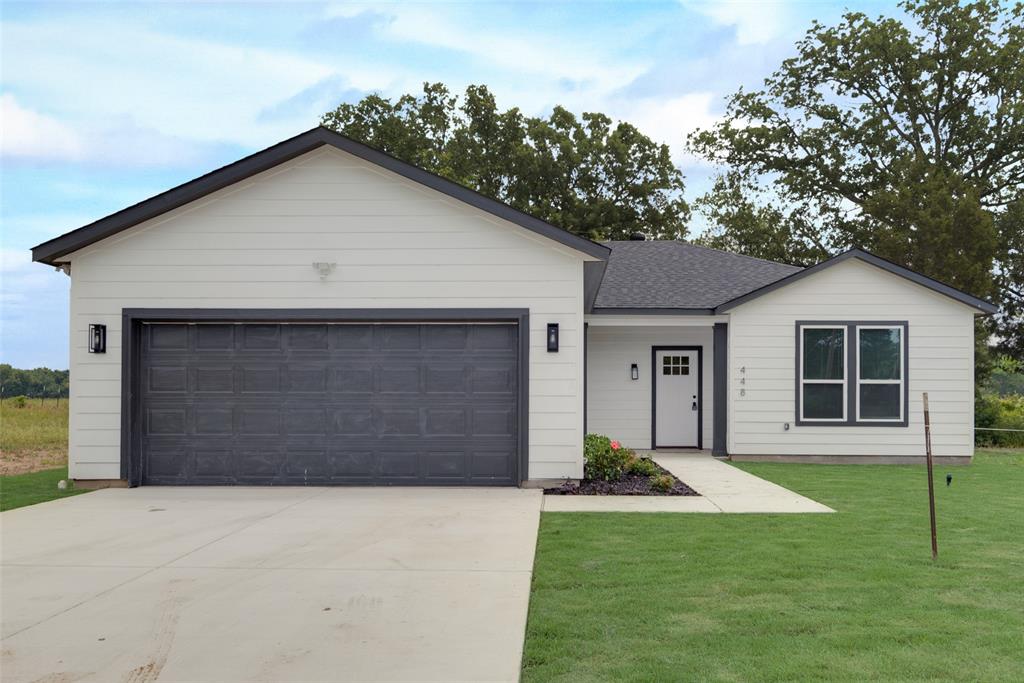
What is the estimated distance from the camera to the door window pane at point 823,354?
14.7m

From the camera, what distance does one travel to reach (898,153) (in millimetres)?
30609

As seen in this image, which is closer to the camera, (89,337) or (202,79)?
(89,337)

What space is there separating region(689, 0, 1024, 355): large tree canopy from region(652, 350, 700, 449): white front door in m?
13.1

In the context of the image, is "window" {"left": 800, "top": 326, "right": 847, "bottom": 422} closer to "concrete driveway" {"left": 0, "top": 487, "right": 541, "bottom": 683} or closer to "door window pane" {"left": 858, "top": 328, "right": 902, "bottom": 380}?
"door window pane" {"left": 858, "top": 328, "right": 902, "bottom": 380}

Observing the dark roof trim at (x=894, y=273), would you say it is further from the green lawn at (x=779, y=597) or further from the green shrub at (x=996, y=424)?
the green shrub at (x=996, y=424)

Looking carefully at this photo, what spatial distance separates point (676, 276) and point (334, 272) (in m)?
8.72

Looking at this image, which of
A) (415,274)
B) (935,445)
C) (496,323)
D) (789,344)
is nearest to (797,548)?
(496,323)

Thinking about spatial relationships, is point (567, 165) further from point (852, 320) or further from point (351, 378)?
point (351, 378)

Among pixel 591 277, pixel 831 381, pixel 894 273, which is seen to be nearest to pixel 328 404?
pixel 591 277

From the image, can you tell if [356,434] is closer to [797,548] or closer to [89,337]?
[89,337]

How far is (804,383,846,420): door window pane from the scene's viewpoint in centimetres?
1470

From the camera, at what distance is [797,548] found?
281 inches

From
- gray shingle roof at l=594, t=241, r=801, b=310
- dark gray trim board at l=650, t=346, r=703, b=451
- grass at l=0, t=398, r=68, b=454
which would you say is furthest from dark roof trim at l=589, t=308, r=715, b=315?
grass at l=0, t=398, r=68, b=454

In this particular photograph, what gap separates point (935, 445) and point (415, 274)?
9901 mm
